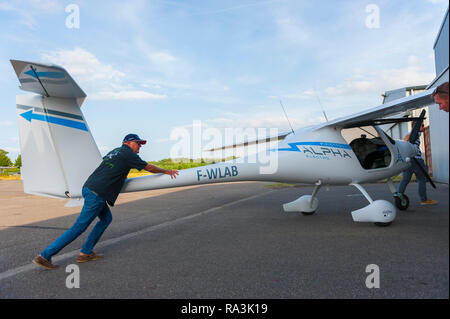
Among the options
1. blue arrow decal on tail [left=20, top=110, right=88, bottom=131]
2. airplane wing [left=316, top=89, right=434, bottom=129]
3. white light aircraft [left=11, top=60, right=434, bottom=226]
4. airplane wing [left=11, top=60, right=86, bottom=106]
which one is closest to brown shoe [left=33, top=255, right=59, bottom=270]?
white light aircraft [left=11, top=60, right=434, bottom=226]

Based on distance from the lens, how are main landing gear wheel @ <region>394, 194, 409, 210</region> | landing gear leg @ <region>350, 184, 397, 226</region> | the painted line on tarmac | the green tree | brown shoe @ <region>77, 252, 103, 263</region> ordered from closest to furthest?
the painted line on tarmac, brown shoe @ <region>77, 252, 103, 263</region>, landing gear leg @ <region>350, 184, 397, 226</region>, main landing gear wheel @ <region>394, 194, 409, 210</region>, the green tree

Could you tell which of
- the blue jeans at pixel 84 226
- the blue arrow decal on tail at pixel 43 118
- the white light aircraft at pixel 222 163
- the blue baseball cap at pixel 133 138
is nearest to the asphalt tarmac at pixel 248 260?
the blue jeans at pixel 84 226

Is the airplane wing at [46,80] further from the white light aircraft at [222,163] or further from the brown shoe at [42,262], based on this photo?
the brown shoe at [42,262]

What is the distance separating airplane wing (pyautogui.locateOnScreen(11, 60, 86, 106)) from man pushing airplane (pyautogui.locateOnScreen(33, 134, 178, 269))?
101 centimetres

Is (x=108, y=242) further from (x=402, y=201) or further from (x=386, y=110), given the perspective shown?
(x=402, y=201)

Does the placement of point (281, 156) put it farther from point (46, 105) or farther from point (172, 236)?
point (46, 105)

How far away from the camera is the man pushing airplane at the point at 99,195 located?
12.1 feet

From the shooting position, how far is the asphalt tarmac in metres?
2.70

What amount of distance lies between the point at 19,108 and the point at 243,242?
12.9 ft

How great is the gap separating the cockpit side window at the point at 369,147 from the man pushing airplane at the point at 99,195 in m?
→ 4.46

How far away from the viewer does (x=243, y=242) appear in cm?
466

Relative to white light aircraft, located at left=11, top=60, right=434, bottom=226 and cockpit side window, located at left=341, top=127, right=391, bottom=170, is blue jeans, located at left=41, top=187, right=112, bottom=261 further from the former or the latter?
cockpit side window, located at left=341, top=127, right=391, bottom=170
